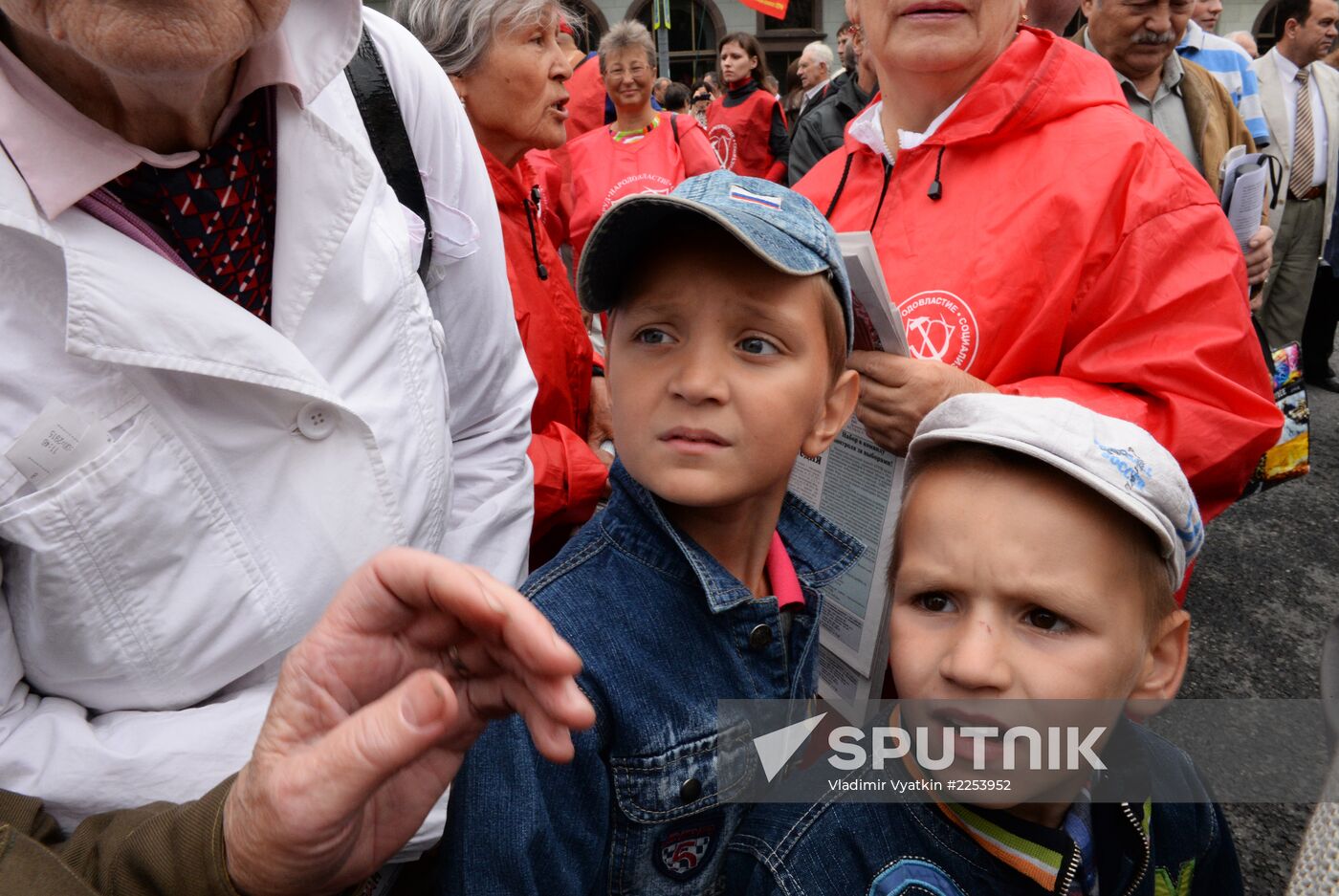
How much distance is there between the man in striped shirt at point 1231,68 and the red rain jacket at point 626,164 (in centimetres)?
232

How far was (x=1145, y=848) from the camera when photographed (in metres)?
1.24

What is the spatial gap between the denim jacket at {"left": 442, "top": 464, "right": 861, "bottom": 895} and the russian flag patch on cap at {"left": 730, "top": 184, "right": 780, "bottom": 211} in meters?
0.40

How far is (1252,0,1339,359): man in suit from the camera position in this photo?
4781 millimetres

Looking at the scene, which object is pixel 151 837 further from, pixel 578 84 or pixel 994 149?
pixel 578 84

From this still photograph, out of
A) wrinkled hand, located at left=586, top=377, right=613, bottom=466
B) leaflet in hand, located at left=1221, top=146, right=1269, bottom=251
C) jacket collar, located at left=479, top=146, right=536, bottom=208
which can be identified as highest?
leaflet in hand, located at left=1221, top=146, right=1269, bottom=251

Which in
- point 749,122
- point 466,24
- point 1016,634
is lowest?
point 749,122

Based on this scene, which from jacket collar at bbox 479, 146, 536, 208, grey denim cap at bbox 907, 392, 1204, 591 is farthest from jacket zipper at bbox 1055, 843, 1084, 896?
jacket collar at bbox 479, 146, 536, 208

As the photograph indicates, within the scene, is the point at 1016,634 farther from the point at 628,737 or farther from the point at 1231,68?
the point at 1231,68

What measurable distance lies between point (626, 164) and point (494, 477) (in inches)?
153

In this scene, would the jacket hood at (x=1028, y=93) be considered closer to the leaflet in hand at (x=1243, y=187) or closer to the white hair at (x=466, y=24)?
the leaflet in hand at (x=1243, y=187)

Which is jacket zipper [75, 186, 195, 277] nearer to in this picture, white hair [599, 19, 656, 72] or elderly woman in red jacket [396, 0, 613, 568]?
elderly woman in red jacket [396, 0, 613, 568]

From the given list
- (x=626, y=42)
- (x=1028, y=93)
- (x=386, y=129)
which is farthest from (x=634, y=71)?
(x=386, y=129)

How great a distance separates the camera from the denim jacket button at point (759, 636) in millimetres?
1283

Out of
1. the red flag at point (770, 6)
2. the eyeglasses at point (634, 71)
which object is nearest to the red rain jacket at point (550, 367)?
the eyeglasses at point (634, 71)
